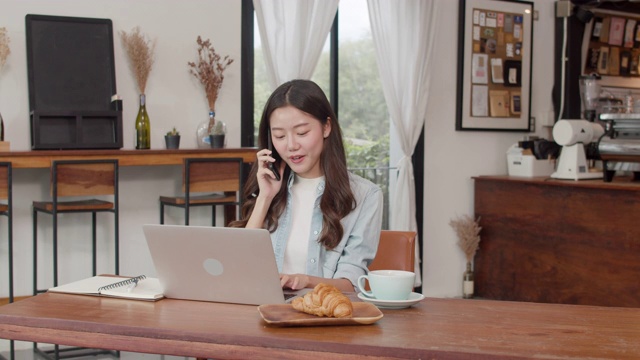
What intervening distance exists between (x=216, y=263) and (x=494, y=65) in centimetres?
451

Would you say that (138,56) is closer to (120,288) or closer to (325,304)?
(120,288)

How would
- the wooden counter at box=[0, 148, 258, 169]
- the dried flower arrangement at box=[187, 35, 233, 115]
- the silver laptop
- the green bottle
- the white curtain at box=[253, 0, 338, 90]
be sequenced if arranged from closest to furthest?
the silver laptop → the wooden counter at box=[0, 148, 258, 169] → the green bottle → the dried flower arrangement at box=[187, 35, 233, 115] → the white curtain at box=[253, 0, 338, 90]

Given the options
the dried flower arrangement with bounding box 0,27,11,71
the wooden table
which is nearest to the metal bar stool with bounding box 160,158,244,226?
the dried flower arrangement with bounding box 0,27,11,71

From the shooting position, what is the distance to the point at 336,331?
1597 mm

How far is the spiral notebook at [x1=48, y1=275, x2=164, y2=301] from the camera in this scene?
1.93 meters

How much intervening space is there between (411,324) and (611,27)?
5409mm

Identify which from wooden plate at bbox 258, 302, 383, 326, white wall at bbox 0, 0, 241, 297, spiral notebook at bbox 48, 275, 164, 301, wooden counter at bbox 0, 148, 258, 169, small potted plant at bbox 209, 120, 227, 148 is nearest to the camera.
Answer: wooden plate at bbox 258, 302, 383, 326

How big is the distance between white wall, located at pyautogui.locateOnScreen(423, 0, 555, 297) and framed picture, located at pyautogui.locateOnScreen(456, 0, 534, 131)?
75 millimetres

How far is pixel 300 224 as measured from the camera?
2377 mm

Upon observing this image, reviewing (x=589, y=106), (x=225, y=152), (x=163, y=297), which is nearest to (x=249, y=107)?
(x=225, y=152)

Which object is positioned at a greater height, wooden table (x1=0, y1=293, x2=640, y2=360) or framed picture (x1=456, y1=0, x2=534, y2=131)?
framed picture (x1=456, y1=0, x2=534, y2=131)

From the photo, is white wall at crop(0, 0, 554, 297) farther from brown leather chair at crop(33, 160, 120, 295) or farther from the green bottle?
brown leather chair at crop(33, 160, 120, 295)

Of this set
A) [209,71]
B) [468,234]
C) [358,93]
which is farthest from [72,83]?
[468,234]

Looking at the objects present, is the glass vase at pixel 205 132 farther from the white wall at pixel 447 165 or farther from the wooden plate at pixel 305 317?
the wooden plate at pixel 305 317
